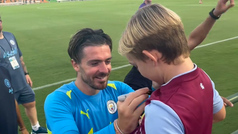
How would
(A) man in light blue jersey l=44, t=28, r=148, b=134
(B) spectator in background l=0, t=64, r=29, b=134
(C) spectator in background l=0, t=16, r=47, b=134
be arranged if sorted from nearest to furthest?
(A) man in light blue jersey l=44, t=28, r=148, b=134 < (B) spectator in background l=0, t=64, r=29, b=134 < (C) spectator in background l=0, t=16, r=47, b=134

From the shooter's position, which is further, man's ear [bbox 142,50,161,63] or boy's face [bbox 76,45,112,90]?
boy's face [bbox 76,45,112,90]

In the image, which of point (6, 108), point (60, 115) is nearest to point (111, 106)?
point (60, 115)

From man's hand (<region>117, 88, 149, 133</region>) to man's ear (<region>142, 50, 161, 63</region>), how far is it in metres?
0.23

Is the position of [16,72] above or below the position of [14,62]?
below

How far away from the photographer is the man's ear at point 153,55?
55.1 inches

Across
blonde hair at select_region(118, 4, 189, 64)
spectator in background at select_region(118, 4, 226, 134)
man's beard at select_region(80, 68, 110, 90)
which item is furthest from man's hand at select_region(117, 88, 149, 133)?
man's beard at select_region(80, 68, 110, 90)

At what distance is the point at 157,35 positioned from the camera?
1.39 meters

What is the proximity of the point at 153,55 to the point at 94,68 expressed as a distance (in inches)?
32.9

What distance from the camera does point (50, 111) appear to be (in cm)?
199

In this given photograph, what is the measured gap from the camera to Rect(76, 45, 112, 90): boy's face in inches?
84.5

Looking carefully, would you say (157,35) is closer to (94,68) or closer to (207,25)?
(94,68)

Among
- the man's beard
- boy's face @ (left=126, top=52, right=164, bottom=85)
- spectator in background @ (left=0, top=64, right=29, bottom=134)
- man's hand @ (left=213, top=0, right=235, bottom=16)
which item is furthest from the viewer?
man's hand @ (left=213, top=0, right=235, bottom=16)

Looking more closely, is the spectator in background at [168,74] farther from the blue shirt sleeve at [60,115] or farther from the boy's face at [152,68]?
the blue shirt sleeve at [60,115]

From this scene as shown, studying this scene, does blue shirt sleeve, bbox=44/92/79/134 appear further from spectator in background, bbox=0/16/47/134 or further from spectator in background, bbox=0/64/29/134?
spectator in background, bbox=0/16/47/134
